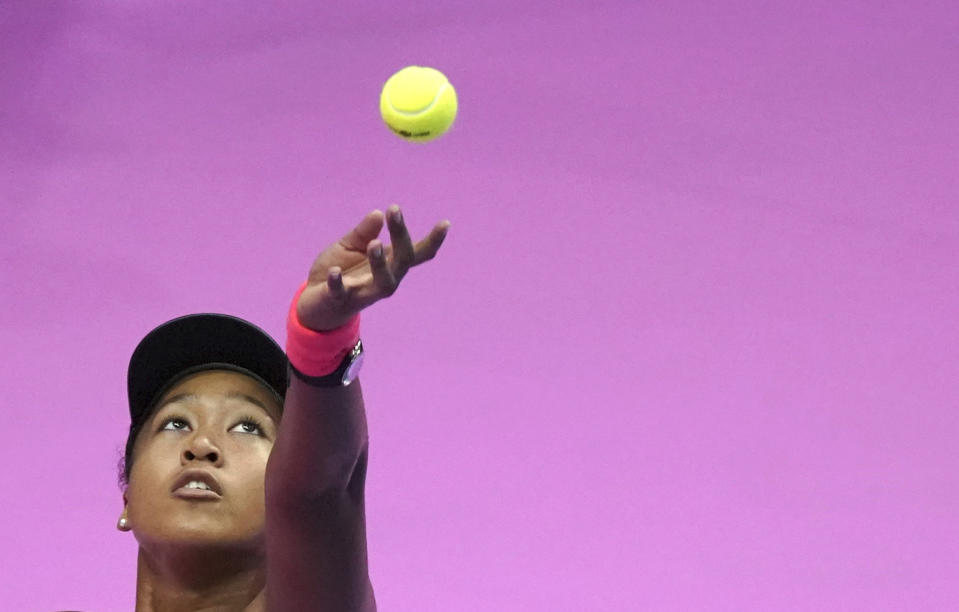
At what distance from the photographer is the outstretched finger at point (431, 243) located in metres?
1.38

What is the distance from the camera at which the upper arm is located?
1.58 meters

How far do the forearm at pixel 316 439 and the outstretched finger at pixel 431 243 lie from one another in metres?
0.20

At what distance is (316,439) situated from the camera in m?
1.53

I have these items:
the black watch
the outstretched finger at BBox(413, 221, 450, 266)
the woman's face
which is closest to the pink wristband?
the black watch

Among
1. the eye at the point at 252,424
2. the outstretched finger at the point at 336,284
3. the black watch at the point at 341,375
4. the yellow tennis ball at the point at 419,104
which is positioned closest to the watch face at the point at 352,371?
the black watch at the point at 341,375

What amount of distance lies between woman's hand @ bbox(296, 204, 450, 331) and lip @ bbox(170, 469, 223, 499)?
1.20 feet

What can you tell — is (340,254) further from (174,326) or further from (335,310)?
(174,326)

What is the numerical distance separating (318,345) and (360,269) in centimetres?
9

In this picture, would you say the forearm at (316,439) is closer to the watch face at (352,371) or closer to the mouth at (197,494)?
the watch face at (352,371)

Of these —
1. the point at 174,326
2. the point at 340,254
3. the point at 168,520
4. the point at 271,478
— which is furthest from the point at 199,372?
the point at 340,254

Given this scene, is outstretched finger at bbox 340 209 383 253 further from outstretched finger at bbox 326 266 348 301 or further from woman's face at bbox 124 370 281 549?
woman's face at bbox 124 370 281 549

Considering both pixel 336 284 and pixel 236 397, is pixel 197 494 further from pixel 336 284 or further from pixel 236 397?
pixel 336 284

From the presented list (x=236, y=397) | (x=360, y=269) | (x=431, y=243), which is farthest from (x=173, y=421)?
(x=431, y=243)

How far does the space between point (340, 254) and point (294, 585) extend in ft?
1.23
